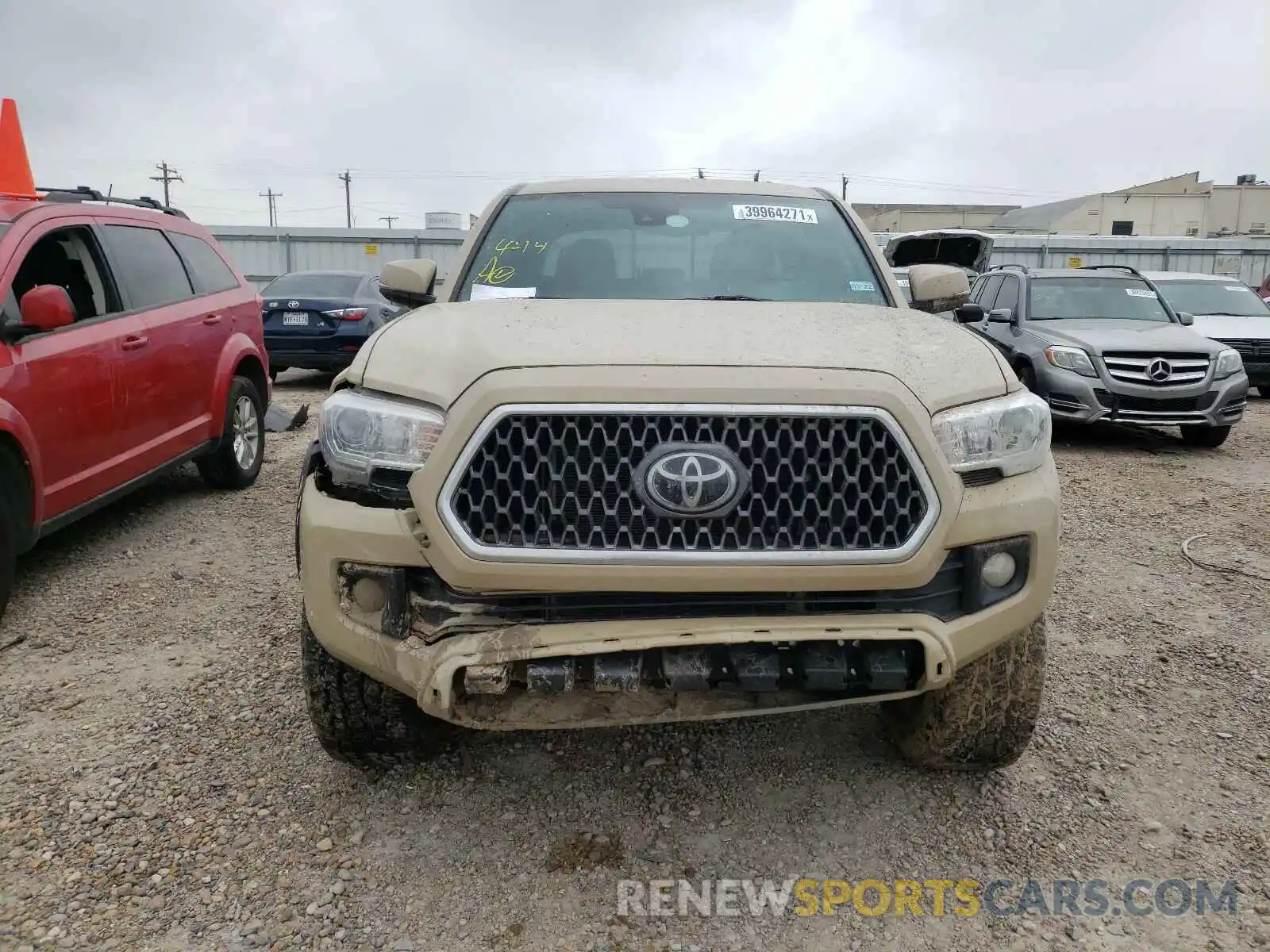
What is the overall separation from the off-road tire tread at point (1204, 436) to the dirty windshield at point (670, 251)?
6186mm

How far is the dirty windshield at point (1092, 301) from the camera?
8766mm

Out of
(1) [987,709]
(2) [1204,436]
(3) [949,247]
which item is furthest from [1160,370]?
(3) [949,247]

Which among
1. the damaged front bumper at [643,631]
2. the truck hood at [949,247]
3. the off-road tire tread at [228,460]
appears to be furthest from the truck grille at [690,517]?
the truck hood at [949,247]

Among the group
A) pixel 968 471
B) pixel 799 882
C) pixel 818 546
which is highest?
pixel 968 471

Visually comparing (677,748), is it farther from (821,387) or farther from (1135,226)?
(1135,226)

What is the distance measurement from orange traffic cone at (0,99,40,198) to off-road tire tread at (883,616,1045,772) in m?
5.39

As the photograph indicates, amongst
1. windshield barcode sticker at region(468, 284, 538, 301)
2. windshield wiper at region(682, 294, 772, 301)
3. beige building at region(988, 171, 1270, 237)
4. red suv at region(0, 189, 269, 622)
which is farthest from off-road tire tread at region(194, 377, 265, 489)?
beige building at region(988, 171, 1270, 237)

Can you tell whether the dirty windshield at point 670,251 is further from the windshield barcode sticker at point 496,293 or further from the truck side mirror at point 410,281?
the truck side mirror at point 410,281

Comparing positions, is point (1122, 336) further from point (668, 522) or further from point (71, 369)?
point (71, 369)

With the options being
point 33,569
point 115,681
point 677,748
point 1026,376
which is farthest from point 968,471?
point 1026,376

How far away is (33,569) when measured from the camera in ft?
14.1

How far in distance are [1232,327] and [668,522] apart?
11350 mm

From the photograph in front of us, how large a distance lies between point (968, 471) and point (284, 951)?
188 centimetres

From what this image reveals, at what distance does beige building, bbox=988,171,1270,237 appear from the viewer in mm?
36969
